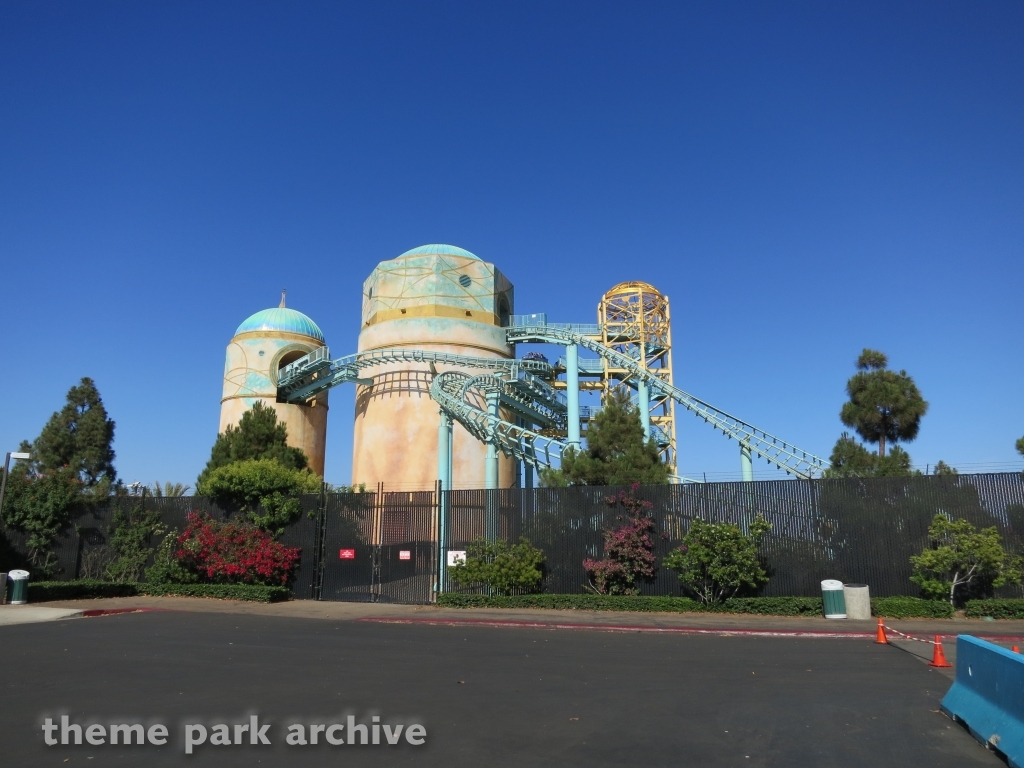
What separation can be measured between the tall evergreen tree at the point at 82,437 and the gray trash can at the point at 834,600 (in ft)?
130

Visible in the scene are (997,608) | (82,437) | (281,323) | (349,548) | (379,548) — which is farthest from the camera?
(281,323)

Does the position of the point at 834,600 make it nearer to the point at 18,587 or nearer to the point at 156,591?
the point at 156,591

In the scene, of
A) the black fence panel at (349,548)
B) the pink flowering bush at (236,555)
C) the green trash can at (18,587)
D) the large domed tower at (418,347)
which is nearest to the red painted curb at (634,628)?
the black fence panel at (349,548)

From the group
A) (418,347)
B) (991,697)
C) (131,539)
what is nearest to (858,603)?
(991,697)

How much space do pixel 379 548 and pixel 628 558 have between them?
8.23 m

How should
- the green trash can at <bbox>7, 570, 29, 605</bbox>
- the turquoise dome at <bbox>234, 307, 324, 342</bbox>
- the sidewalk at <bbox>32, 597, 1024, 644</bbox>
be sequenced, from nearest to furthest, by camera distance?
the sidewalk at <bbox>32, 597, 1024, 644</bbox>
the green trash can at <bbox>7, 570, 29, 605</bbox>
the turquoise dome at <bbox>234, 307, 324, 342</bbox>

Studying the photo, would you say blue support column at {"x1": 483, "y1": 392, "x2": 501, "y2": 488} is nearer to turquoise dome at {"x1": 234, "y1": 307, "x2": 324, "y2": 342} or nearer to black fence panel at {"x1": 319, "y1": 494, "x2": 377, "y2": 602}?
black fence panel at {"x1": 319, "y1": 494, "x2": 377, "y2": 602}

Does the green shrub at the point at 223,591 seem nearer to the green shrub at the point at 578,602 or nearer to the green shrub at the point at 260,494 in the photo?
the green shrub at the point at 260,494

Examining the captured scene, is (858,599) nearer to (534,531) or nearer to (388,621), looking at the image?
(534,531)

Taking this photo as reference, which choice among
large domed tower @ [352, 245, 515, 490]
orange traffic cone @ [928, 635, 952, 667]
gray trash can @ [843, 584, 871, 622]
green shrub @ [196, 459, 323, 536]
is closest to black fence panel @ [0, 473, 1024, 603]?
green shrub @ [196, 459, 323, 536]

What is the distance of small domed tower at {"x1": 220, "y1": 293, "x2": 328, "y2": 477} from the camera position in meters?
48.6

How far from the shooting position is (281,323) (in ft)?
165

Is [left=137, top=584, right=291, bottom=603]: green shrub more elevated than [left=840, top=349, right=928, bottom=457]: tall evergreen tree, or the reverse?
[left=840, top=349, right=928, bottom=457]: tall evergreen tree

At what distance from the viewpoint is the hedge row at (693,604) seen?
1708 cm
